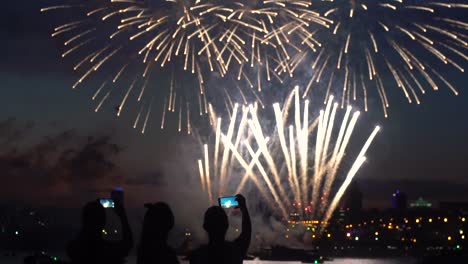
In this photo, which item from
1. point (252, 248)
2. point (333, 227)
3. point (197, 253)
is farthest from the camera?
point (333, 227)

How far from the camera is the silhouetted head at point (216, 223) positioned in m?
6.48

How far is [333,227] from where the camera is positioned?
189250mm

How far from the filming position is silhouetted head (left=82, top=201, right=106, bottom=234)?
6461mm

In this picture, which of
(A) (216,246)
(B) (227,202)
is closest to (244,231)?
(A) (216,246)

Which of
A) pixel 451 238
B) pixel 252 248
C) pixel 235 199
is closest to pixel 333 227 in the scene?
pixel 451 238

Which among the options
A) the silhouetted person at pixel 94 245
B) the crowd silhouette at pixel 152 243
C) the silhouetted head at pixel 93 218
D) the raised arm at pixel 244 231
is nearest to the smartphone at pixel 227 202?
the raised arm at pixel 244 231

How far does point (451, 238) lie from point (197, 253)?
195m

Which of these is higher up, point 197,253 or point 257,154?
point 257,154

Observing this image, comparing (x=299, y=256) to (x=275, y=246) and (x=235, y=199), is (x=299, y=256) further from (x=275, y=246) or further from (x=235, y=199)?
(x=235, y=199)

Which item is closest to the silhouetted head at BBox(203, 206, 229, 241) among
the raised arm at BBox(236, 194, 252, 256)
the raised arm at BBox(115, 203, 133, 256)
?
the raised arm at BBox(236, 194, 252, 256)

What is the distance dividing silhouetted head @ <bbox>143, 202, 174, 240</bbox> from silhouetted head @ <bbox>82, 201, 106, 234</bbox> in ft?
1.12

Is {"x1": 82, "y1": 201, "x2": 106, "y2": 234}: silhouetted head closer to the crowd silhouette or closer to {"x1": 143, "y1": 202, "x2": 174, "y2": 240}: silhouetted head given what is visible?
the crowd silhouette

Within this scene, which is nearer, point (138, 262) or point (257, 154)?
point (138, 262)

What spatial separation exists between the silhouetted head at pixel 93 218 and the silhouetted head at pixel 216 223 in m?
0.76
